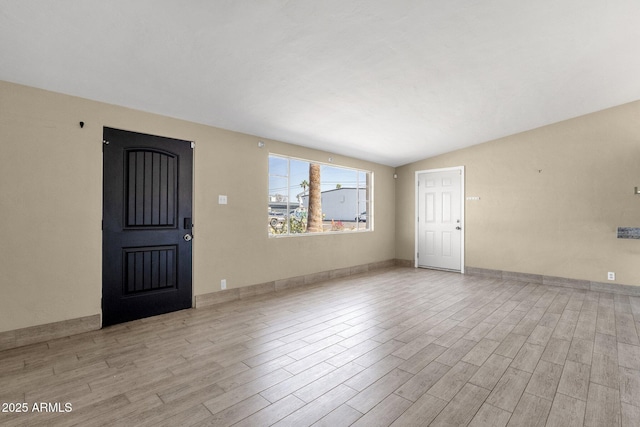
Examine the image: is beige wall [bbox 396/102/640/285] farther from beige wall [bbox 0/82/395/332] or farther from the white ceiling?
beige wall [bbox 0/82/395/332]

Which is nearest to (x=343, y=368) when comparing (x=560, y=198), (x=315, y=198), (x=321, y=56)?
(x=321, y=56)

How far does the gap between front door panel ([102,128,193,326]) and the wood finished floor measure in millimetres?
289

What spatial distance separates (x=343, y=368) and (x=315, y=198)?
4.00 metres

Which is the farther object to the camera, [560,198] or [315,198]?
[315,198]

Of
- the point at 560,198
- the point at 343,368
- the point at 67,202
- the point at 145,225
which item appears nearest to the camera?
the point at 343,368

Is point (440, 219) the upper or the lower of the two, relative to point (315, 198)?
lower

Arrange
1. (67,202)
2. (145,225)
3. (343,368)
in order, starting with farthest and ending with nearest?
1. (145,225)
2. (67,202)
3. (343,368)

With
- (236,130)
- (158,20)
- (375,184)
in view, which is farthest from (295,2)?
(375,184)

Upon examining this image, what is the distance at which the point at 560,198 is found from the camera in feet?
18.0

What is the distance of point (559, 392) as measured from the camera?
215 centimetres

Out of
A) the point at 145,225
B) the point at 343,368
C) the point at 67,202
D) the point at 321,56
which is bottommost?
the point at 343,368

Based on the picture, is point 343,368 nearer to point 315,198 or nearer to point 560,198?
point 315,198

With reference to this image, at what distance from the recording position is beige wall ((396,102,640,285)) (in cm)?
497

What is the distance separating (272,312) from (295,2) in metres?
3.30
